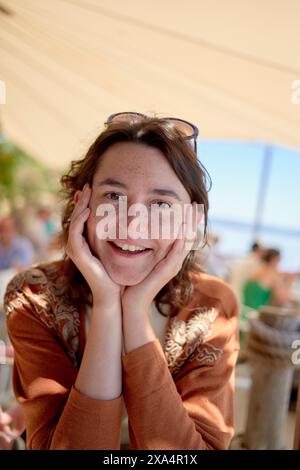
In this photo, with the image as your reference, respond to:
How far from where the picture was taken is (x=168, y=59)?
1.82 meters

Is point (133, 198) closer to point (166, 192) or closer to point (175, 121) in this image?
point (166, 192)

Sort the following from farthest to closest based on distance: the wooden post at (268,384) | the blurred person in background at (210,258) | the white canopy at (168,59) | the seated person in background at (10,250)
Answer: the seated person in background at (10,250)
the wooden post at (268,384)
the blurred person in background at (210,258)
the white canopy at (168,59)

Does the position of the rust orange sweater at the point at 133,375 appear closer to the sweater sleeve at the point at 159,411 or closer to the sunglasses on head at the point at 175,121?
the sweater sleeve at the point at 159,411

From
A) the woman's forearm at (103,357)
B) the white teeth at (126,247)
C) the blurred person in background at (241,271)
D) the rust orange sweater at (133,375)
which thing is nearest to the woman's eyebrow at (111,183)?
the white teeth at (126,247)

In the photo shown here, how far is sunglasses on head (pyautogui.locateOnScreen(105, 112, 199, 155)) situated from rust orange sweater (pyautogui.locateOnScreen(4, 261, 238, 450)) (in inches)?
20.0

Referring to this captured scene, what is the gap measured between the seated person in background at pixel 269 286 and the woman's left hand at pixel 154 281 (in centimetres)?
357

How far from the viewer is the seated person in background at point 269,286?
441 cm

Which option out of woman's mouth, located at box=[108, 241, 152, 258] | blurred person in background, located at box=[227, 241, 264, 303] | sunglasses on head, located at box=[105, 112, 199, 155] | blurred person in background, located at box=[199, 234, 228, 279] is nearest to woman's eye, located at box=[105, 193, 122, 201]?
woman's mouth, located at box=[108, 241, 152, 258]

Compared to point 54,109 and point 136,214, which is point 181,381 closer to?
point 136,214

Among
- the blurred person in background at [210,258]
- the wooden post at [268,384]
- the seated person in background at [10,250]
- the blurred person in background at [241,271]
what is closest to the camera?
the blurred person in background at [210,258]

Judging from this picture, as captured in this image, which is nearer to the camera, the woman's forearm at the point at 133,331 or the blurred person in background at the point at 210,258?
the woman's forearm at the point at 133,331

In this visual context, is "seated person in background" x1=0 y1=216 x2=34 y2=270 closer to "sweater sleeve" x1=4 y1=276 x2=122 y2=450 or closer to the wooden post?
the wooden post

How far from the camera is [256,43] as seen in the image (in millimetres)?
1492

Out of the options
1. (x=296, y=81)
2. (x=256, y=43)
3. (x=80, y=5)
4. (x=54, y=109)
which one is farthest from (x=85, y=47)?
(x=54, y=109)
